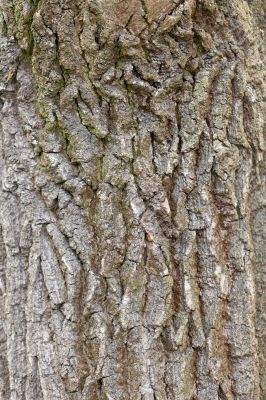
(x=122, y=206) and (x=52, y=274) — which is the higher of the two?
(x=122, y=206)

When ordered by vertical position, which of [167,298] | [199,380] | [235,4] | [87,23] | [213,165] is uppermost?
[235,4]

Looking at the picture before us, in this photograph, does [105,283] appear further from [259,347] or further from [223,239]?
[259,347]

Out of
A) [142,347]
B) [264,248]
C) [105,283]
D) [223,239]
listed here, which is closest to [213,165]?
[223,239]

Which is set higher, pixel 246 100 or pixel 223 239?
pixel 246 100

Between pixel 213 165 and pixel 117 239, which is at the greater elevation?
pixel 213 165

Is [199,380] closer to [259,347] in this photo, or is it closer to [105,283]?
[259,347]

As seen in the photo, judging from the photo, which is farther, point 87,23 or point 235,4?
point 235,4
